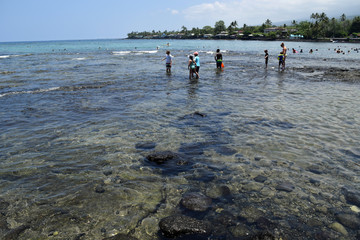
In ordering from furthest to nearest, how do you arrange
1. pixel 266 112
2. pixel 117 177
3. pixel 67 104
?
pixel 67 104 → pixel 266 112 → pixel 117 177

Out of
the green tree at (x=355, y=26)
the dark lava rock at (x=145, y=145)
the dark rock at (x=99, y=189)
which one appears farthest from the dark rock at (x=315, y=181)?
the green tree at (x=355, y=26)

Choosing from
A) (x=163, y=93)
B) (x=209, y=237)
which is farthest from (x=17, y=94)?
(x=209, y=237)

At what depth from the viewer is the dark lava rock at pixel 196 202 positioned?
510cm

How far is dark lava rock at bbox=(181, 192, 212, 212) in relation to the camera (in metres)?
5.10

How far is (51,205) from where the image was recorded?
5289mm

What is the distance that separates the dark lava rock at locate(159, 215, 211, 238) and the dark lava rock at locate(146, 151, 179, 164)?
8.25 feet

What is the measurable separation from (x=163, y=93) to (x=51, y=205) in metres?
12.3

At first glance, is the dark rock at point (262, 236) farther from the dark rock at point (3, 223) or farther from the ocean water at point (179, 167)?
the dark rock at point (3, 223)

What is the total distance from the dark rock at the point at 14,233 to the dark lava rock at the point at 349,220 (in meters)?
6.33

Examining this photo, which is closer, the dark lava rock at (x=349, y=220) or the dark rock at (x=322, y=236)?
the dark rock at (x=322, y=236)

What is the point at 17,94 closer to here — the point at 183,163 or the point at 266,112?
the point at 183,163

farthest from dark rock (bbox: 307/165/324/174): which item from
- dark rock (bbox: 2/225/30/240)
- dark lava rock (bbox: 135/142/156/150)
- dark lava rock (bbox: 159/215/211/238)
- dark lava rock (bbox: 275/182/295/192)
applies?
dark rock (bbox: 2/225/30/240)

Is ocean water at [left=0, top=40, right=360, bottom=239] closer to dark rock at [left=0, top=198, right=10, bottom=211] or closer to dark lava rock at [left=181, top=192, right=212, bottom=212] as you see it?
dark rock at [left=0, top=198, right=10, bottom=211]

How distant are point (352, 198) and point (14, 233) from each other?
285 inches
